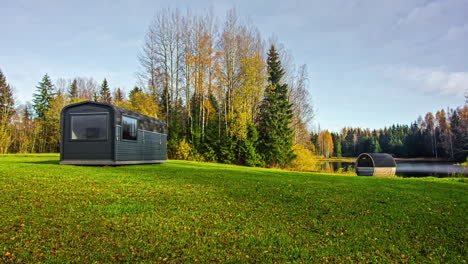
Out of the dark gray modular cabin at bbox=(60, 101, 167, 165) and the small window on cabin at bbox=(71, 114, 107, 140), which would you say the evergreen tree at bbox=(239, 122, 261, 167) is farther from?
the small window on cabin at bbox=(71, 114, 107, 140)

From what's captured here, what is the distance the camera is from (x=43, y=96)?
43.8 metres

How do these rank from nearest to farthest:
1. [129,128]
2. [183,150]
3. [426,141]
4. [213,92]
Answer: [129,128]
[183,150]
[213,92]
[426,141]

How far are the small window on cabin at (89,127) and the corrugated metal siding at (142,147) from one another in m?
0.76

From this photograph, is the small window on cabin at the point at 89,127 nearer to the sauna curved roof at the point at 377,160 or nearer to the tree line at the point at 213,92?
the tree line at the point at 213,92

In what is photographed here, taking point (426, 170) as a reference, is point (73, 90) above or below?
above

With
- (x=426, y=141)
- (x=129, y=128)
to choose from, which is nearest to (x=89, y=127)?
(x=129, y=128)

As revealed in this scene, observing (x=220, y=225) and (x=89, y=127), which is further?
(x=89, y=127)

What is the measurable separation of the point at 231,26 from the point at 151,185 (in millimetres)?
23067

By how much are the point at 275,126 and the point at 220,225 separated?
75.4 ft

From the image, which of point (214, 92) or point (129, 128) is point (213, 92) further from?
point (129, 128)

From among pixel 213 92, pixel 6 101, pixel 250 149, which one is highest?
pixel 6 101

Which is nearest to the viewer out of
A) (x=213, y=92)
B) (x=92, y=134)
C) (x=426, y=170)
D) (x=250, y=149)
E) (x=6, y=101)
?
(x=92, y=134)

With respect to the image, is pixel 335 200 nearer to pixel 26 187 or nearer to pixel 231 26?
pixel 26 187

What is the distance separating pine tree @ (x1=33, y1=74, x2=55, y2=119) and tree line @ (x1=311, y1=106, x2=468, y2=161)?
54.2m
